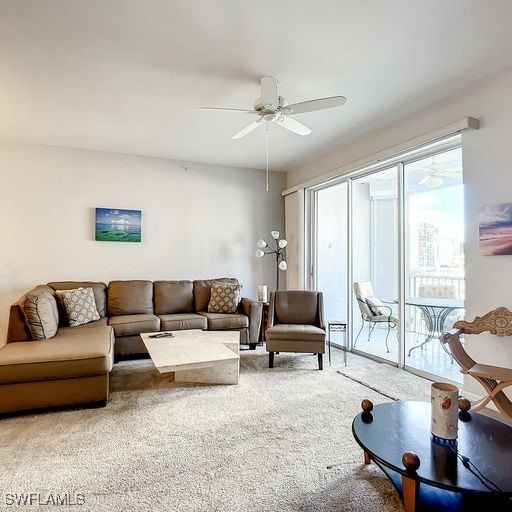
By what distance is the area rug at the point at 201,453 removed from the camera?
1677mm

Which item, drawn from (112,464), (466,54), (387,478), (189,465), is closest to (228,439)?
(189,465)

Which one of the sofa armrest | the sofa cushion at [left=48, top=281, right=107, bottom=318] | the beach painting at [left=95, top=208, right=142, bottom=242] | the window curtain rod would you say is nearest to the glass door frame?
the window curtain rod

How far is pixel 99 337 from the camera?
3.20 metres

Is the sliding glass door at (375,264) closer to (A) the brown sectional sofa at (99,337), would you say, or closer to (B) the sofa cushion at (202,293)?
(A) the brown sectional sofa at (99,337)

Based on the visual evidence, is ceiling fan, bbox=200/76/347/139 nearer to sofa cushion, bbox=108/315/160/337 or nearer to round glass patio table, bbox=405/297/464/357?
round glass patio table, bbox=405/297/464/357

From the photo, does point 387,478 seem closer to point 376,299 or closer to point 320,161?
point 376,299

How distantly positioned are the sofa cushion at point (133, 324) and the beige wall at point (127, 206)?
99 centimetres

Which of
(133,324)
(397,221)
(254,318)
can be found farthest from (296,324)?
(133,324)

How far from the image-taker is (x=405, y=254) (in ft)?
12.6

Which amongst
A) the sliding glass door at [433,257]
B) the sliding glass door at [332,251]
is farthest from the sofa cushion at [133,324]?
the sliding glass door at [433,257]

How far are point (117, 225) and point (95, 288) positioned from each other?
0.94m

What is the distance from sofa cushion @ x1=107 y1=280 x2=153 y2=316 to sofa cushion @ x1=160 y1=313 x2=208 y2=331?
0.36m

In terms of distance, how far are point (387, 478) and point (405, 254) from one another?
2502 millimetres

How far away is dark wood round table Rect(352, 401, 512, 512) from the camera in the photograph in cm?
131
